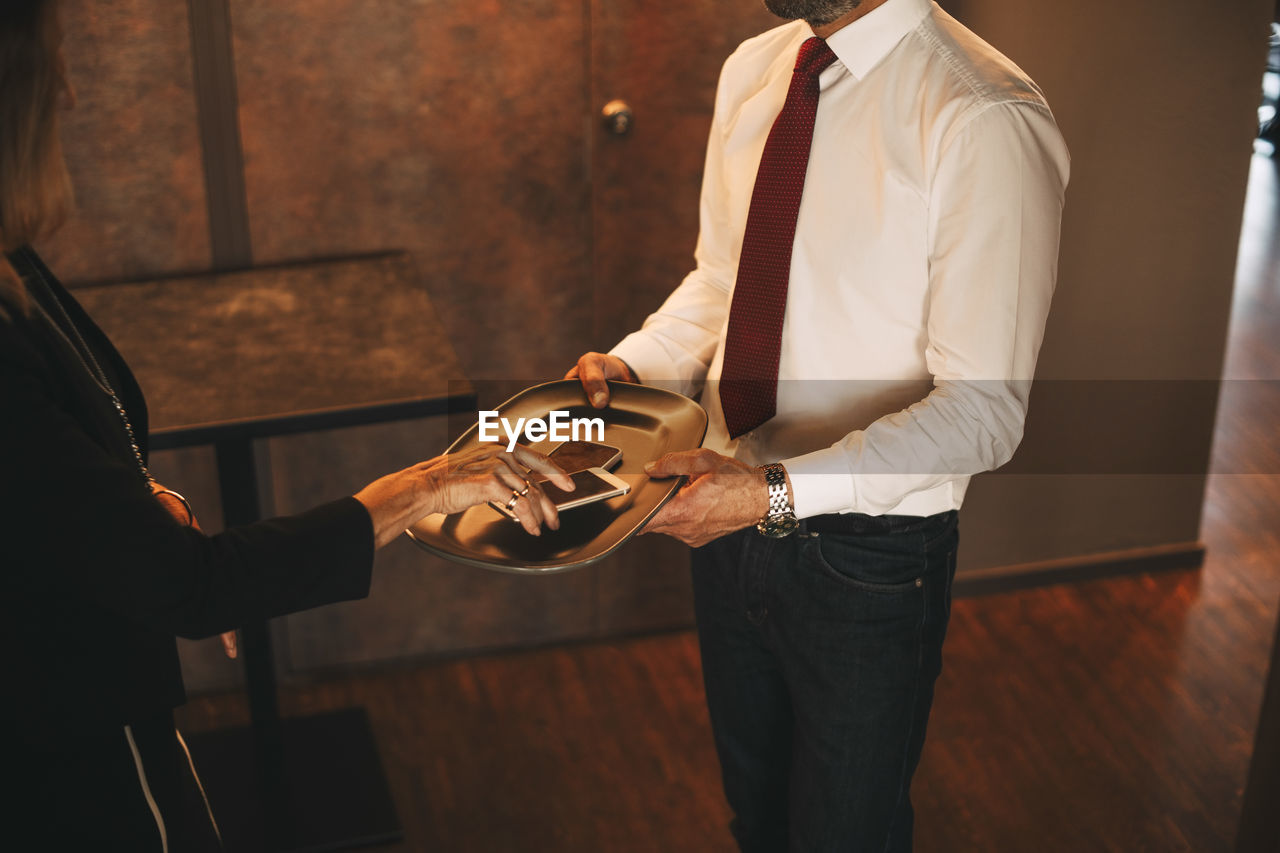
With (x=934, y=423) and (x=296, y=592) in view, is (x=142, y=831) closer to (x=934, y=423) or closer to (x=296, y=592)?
(x=296, y=592)

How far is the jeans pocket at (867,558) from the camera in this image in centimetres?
163

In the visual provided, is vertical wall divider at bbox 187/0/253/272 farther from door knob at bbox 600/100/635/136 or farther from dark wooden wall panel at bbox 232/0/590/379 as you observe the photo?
door knob at bbox 600/100/635/136

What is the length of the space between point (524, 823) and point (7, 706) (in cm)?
140

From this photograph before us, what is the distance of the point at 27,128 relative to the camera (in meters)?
1.17

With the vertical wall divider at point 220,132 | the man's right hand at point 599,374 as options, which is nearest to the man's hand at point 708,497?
the man's right hand at point 599,374

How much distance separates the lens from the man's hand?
1508mm

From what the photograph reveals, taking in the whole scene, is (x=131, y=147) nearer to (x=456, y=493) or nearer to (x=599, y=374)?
(x=599, y=374)

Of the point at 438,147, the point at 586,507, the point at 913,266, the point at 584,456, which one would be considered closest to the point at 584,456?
the point at 584,456

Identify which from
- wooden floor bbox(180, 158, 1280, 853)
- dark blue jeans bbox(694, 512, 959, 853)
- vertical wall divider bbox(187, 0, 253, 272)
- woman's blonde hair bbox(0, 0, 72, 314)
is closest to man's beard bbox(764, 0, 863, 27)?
dark blue jeans bbox(694, 512, 959, 853)

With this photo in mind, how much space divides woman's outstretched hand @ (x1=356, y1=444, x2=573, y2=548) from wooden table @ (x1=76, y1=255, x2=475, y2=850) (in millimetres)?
631

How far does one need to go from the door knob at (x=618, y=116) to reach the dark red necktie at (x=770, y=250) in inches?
38.1

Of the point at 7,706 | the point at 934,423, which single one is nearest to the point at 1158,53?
the point at 934,423

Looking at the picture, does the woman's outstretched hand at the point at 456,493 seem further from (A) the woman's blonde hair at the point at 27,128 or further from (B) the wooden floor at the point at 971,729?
(B) the wooden floor at the point at 971,729

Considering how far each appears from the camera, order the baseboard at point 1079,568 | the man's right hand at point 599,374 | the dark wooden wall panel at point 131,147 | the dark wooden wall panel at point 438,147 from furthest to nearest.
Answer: the baseboard at point 1079,568
the dark wooden wall panel at point 438,147
the dark wooden wall panel at point 131,147
the man's right hand at point 599,374
